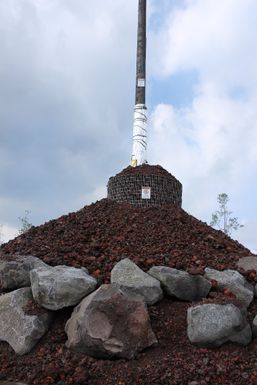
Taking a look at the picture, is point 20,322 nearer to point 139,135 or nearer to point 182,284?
point 182,284

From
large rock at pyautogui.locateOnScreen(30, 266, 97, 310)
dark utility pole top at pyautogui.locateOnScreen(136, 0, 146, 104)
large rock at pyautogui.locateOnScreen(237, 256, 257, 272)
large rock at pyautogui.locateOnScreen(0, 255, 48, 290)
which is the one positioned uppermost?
dark utility pole top at pyautogui.locateOnScreen(136, 0, 146, 104)

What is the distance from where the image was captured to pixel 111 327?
4402 mm

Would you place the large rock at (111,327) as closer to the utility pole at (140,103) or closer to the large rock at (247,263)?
the large rock at (247,263)

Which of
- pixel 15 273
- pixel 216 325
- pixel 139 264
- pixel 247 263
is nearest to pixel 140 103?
pixel 247 263

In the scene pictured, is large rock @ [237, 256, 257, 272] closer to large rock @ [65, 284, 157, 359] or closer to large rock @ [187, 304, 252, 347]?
large rock @ [187, 304, 252, 347]

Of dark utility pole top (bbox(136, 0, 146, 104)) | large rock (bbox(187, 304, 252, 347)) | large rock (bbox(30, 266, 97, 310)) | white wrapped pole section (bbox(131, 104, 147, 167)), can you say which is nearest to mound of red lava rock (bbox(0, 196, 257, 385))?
large rock (bbox(187, 304, 252, 347))

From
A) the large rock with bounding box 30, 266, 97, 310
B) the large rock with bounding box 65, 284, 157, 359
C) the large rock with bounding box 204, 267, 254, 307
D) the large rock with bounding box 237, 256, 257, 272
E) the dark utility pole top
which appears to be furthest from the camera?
the dark utility pole top

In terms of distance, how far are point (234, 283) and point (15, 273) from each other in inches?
85.5

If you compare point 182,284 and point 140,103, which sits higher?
point 140,103

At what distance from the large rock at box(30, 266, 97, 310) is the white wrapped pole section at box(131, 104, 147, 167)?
163 inches

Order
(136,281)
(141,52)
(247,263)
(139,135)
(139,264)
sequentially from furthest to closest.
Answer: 1. (141,52)
2. (139,135)
3. (247,263)
4. (139,264)
5. (136,281)

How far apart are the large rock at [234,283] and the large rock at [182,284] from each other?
19cm

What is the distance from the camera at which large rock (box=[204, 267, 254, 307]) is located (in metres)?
5.16

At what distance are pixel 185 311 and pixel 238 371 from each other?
839 millimetres
